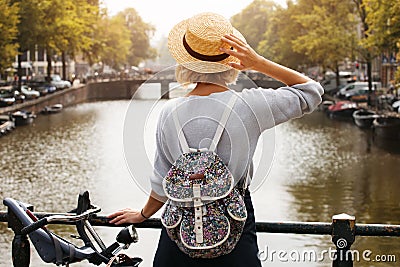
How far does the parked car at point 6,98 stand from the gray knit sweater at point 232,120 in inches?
1523

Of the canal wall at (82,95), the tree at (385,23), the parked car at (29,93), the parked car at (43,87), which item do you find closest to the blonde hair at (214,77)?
the tree at (385,23)

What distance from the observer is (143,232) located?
15117 millimetres

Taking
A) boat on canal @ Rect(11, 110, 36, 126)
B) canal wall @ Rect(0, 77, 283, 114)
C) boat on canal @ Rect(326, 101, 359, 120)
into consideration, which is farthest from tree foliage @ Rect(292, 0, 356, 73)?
boat on canal @ Rect(11, 110, 36, 126)

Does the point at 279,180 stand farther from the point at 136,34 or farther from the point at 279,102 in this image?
the point at 136,34

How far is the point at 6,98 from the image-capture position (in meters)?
41.3

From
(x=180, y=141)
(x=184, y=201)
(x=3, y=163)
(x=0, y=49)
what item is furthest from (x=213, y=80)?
(x=0, y=49)

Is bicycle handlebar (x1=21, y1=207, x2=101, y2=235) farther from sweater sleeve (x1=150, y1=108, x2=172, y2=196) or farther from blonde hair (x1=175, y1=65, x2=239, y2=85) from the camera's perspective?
blonde hair (x1=175, y1=65, x2=239, y2=85)

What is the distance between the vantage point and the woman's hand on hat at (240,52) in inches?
102

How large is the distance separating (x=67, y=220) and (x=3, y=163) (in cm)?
2353

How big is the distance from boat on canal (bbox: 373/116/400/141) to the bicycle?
28090 mm

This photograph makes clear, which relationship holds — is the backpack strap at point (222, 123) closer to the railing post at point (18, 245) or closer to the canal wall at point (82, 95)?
the railing post at point (18, 245)

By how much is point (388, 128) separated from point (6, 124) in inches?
584

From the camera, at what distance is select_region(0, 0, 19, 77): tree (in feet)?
120

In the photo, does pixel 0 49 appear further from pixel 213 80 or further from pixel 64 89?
pixel 213 80
